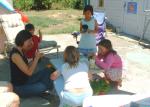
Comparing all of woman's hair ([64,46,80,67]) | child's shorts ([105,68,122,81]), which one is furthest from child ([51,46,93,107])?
child's shorts ([105,68,122,81])

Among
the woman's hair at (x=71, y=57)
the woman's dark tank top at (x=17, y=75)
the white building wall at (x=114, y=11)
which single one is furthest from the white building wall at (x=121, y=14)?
the woman's hair at (x=71, y=57)

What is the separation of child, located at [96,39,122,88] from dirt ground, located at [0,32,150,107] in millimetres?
518

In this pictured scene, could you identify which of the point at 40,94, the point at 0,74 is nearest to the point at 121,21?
the point at 0,74

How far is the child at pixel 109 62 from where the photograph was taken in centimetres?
481

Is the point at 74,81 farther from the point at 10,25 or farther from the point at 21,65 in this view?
the point at 10,25

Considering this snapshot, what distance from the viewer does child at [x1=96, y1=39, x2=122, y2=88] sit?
4809 millimetres

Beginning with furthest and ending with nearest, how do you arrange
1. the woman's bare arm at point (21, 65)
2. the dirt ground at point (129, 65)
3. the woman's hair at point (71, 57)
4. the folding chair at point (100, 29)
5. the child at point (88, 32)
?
the folding chair at point (100, 29) < the child at point (88, 32) < the dirt ground at point (129, 65) < the woman's bare arm at point (21, 65) < the woman's hair at point (71, 57)

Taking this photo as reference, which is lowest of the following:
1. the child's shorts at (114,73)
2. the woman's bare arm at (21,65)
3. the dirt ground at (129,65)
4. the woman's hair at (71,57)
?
the dirt ground at (129,65)

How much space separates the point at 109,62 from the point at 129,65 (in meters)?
2.74

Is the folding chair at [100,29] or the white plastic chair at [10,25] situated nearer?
the white plastic chair at [10,25]

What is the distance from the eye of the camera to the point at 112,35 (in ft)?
38.2

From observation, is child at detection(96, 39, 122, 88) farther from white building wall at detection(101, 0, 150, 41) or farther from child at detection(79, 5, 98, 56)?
white building wall at detection(101, 0, 150, 41)

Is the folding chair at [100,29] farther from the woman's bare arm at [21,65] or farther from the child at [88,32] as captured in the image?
the woman's bare arm at [21,65]

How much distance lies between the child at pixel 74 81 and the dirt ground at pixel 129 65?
0.88 meters
